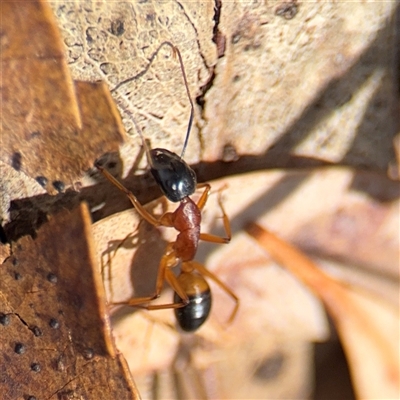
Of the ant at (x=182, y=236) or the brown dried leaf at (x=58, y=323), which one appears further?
the ant at (x=182, y=236)

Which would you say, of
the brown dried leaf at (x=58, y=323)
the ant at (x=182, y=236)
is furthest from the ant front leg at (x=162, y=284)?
the brown dried leaf at (x=58, y=323)

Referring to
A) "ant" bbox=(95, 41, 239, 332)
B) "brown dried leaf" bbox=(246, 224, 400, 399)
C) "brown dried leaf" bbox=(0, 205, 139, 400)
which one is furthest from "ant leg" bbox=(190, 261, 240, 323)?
"brown dried leaf" bbox=(0, 205, 139, 400)

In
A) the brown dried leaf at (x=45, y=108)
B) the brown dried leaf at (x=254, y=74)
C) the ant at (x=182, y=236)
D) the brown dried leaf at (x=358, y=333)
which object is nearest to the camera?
the brown dried leaf at (x=45, y=108)

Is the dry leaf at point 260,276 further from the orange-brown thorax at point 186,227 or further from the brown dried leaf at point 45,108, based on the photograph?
the brown dried leaf at point 45,108

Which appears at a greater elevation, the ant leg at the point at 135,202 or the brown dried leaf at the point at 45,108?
the brown dried leaf at the point at 45,108

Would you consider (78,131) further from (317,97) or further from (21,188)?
(317,97)

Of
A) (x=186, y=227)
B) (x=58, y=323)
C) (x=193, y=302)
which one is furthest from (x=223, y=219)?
(x=58, y=323)
